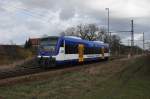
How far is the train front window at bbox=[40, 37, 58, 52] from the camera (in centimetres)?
3747

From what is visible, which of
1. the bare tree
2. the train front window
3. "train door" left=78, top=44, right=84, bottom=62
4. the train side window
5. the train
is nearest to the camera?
the train

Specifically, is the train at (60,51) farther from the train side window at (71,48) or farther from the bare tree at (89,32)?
the bare tree at (89,32)

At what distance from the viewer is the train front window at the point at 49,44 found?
3747 cm

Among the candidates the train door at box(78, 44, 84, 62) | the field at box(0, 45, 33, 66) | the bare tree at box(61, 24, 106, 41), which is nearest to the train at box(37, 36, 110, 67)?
the train door at box(78, 44, 84, 62)

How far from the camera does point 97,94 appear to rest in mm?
17531

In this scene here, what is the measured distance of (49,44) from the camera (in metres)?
37.8

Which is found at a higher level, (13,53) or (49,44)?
(49,44)

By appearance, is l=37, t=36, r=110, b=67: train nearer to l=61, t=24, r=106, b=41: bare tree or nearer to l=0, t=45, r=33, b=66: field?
l=0, t=45, r=33, b=66: field

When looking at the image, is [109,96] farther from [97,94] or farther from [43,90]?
[43,90]

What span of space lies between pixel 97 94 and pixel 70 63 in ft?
82.4

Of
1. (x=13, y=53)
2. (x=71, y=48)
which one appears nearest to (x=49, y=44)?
(x=71, y=48)

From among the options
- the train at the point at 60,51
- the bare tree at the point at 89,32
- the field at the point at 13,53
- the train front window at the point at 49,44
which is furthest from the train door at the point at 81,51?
the bare tree at the point at 89,32

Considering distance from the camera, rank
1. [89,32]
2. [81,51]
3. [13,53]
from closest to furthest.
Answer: [81,51] < [13,53] < [89,32]

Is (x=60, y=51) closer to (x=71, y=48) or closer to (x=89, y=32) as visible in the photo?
(x=71, y=48)
